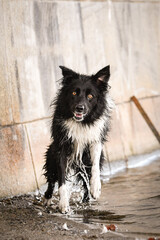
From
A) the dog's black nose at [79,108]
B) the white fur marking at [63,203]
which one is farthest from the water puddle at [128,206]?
the dog's black nose at [79,108]

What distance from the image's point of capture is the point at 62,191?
563 cm

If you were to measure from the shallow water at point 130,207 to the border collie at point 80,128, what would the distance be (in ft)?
0.94

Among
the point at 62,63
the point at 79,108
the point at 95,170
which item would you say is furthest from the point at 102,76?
the point at 62,63

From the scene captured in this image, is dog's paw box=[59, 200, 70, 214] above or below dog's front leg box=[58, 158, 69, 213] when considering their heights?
below

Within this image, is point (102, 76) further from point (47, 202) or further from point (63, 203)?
point (47, 202)

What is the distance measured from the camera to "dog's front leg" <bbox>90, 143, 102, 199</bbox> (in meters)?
5.80

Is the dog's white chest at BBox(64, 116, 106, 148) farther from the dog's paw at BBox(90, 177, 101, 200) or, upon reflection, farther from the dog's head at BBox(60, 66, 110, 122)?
the dog's paw at BBox(90, 177, 101, 200)

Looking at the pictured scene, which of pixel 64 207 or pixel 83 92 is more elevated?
pixel 83 92

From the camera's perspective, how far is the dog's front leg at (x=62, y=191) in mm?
5547

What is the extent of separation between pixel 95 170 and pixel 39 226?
136 centimetres

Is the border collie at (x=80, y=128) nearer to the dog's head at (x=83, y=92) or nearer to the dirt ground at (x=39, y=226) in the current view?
the dog's head at (x=83, y=92)

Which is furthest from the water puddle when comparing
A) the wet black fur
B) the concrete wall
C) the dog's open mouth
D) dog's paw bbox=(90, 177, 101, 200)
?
the dog's open mouth

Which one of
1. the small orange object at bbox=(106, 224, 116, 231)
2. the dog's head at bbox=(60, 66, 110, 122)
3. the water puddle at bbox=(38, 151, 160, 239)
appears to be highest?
the dog's head at bbox=(60, 66, 110, 122)

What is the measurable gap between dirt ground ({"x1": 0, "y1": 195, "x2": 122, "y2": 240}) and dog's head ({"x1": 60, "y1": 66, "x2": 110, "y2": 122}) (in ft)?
4.31
